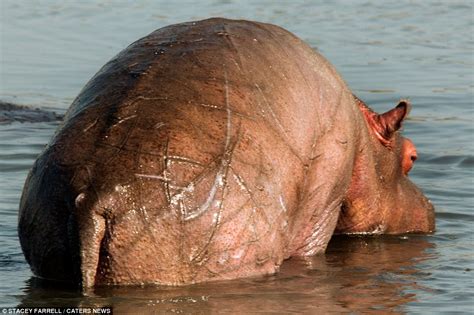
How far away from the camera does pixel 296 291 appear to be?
7387 millimetres

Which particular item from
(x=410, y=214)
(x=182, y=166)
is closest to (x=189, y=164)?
(x=182, y=166)

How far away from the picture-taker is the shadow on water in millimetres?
6684

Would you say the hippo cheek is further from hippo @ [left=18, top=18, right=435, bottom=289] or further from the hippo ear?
hippo @ [left=18, top=18, right=435, bottom=289]

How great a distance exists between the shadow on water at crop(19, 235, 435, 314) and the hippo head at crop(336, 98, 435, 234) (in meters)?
0.33

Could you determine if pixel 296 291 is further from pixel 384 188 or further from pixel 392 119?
pixel 392 119

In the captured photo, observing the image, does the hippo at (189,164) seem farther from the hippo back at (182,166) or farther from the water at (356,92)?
the water at (356,92)

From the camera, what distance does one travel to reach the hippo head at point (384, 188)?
8.77 meters

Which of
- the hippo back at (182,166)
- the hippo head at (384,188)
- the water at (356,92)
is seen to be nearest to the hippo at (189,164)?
the hippo back at (182,166)

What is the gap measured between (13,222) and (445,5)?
13608mm

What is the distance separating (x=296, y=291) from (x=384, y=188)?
202 cm

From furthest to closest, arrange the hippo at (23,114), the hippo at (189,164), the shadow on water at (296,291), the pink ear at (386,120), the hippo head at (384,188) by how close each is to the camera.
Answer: the hippo at (23,114)
the pink ear at (386,120)
the hippo head at (384,188)
the shadow on water at (296,291)
the hippo at (189,164)

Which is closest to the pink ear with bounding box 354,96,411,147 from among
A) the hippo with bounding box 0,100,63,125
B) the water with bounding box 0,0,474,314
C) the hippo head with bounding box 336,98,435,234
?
the hippo head with bounding box 336,98,435,234

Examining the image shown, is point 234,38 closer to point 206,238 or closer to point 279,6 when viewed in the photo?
point 206,238

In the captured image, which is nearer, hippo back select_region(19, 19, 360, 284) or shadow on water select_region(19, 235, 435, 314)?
hippo back select_region(19, 19, 360, 284)
